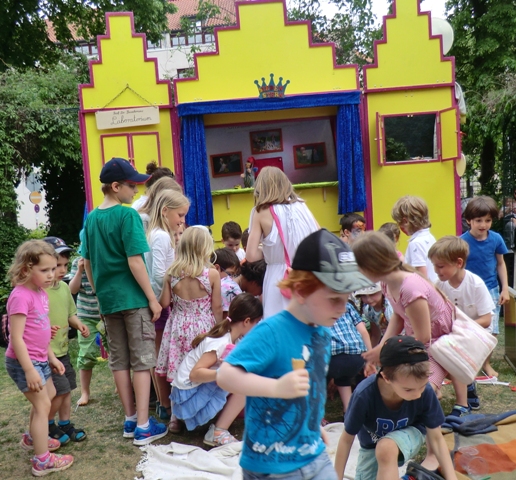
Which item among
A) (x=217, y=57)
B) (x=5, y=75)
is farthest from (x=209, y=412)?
(x=5, y=75)

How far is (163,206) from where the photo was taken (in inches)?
171

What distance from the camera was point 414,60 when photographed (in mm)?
8125

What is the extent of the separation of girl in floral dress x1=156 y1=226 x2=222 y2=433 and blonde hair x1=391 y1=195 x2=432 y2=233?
5.08ft

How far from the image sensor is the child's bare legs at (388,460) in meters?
2.72

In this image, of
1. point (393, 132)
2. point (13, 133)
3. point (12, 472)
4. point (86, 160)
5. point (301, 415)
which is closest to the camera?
point (301, 415)

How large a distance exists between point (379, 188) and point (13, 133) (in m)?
6.41

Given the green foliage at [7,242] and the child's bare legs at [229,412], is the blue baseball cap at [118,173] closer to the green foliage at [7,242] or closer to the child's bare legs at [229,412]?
the child's bare legs at [229,412]

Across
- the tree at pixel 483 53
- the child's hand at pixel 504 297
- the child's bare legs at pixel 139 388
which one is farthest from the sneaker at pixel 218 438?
the tree at pixel 483 53

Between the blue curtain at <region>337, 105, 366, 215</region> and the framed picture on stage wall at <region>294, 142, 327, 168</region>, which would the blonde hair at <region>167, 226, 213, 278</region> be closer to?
the blue curtain at <region>337, 105, 366, 215</region>

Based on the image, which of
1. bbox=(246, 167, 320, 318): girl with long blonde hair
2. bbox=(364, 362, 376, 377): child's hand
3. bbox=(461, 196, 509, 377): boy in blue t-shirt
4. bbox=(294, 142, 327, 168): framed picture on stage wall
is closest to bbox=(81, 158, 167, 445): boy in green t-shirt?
bbox=(246, 167, 320, 318): girl with long blonde hair

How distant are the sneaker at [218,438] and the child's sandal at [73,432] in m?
0.91

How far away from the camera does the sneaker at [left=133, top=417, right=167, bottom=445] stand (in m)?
4.01

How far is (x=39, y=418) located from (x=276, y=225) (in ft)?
6.30

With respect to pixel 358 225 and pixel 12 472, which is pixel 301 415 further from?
pixel 358 225
